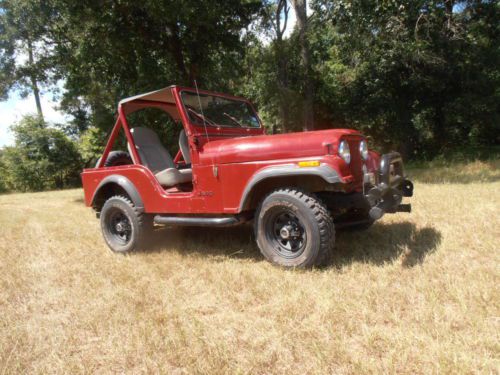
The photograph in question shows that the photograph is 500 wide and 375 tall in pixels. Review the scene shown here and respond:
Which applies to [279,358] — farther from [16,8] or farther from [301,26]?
[301,26]

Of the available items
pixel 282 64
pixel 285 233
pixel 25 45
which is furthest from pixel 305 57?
pixel 285 233

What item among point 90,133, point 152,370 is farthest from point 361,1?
point 90,133

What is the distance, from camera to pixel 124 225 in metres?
4.58

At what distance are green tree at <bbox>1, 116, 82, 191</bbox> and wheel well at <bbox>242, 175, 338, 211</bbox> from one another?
792 inches

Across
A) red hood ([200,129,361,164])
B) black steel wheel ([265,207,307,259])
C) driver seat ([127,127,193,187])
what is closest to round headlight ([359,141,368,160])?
red hood ([200,129,361,164])

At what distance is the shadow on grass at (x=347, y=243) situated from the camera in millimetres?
3434

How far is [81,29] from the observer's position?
29.3 ft

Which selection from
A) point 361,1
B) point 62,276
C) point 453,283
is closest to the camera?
point 453,283

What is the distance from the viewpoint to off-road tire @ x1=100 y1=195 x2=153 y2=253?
169 inches

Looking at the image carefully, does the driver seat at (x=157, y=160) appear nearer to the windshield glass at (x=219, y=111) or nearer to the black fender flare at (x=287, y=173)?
the windshield glass at (x=219, y=111)

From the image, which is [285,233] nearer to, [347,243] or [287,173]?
[287,173]

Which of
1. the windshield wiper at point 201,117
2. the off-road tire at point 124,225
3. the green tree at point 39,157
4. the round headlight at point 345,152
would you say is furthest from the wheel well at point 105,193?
the green tree at point 39,157

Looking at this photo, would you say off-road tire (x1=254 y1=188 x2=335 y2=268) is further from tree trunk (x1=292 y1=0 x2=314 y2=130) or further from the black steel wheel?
tree trunk (x1=292 y1=0 x2=314 y2=130)

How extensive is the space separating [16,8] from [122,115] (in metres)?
7.45
